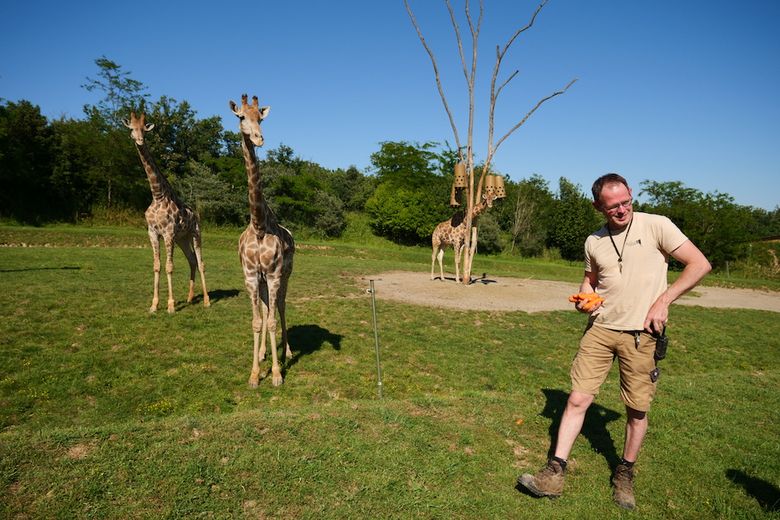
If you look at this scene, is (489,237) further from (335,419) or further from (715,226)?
(335,419)

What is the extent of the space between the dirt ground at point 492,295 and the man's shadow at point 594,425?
7.31m

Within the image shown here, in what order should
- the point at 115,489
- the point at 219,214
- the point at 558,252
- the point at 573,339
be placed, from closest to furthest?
1. the point at 115,489
2. the point at 573,339
3. the point at 219,214
4. the point at 558,252

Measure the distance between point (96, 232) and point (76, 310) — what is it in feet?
65.9

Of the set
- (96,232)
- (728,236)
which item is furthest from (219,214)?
(728,236)

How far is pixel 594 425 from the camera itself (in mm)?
5453

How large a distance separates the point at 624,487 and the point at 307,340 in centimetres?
662

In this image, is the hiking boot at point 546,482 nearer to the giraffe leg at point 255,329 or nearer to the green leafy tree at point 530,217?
the giraffe leg at point 255,329

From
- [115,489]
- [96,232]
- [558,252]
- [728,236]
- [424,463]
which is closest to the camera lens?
[115,489]

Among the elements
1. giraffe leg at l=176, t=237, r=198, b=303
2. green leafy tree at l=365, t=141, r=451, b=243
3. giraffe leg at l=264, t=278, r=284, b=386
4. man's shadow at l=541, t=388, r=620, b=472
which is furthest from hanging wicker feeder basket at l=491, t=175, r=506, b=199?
green leafy tree at l=365, t=141, r=451, b=243

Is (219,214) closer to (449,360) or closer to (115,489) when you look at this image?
(449,360)

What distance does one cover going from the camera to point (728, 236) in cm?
4206

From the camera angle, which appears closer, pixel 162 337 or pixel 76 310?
pixel 162 337

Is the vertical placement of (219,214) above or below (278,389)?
above

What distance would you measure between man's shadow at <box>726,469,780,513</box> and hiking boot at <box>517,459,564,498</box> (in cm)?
196
